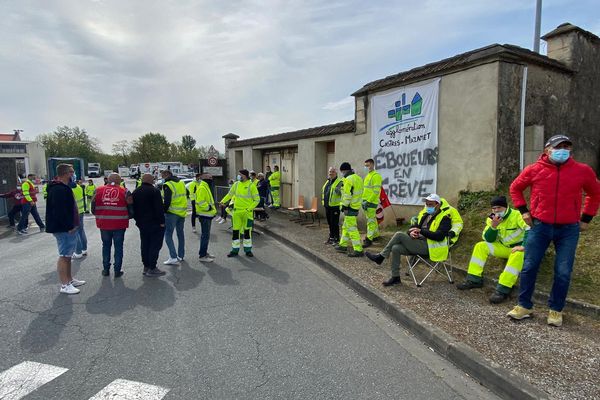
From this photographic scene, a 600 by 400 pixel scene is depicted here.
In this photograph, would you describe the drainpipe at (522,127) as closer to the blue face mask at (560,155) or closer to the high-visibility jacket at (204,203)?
the blue face mask at (560,155)

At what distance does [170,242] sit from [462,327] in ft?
17.6

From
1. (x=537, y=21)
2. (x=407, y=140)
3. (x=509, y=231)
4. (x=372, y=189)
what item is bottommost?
(x=509, y=231)

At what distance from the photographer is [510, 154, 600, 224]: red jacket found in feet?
12.3

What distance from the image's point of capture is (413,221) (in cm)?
573

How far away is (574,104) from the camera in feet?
27.3

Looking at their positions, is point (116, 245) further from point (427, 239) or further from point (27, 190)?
point (27, 190)

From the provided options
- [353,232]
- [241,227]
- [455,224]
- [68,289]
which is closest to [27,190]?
[68,289]

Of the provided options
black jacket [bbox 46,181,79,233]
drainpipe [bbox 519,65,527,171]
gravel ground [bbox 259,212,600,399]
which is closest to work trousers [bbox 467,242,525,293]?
gravel ground [bbox 259,212,600,399]

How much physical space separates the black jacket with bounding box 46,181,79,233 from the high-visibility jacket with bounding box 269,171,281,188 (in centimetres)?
933

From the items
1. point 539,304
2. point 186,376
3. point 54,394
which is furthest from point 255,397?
point 539,304

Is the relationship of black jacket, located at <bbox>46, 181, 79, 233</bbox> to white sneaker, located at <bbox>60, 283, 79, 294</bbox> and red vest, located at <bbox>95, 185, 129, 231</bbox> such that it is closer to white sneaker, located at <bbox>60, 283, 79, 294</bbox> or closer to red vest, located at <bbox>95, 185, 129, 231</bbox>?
red vest, located at <bbox>95, 185, 129, 231</bbox>

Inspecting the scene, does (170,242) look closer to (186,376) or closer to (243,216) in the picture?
(243,216)

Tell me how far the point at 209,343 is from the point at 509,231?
402 cm

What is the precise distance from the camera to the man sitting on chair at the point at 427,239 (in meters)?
5.18
